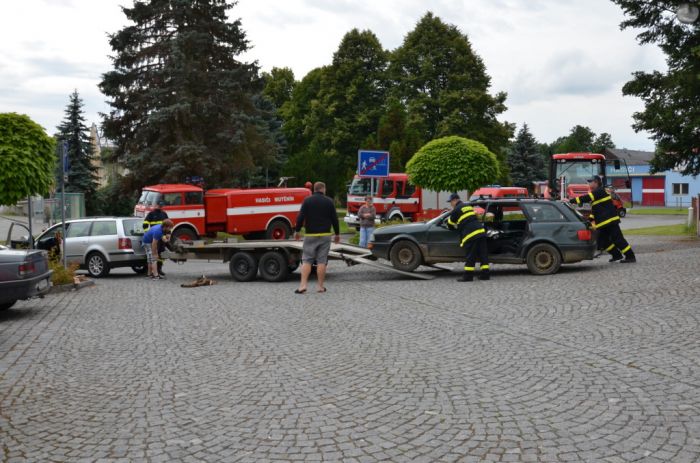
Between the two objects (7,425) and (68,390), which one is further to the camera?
(68,390)

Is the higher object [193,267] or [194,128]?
[194,128]

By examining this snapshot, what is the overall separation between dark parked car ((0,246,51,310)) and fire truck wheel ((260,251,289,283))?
184 inches

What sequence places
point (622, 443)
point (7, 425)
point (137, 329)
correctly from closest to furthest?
point (622, 443) → point (7, 425) → point (137, 329)

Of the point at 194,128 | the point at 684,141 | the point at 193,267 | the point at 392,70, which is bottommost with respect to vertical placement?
the point at 193,267

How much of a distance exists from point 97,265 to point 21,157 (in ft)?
10.4

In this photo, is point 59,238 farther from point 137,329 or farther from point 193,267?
point 137,329

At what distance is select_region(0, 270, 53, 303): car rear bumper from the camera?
10.1 metres

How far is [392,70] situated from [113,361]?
51114 mm

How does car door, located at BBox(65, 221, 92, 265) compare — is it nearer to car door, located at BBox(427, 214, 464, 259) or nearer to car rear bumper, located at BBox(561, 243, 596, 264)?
car door, located at BBox(427, 214, 464, 259)

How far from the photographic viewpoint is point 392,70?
55.9 m

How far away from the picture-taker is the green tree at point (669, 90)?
20.8 metres

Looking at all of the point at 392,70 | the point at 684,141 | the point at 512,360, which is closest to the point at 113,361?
the point at 512,360

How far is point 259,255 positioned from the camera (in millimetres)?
14719

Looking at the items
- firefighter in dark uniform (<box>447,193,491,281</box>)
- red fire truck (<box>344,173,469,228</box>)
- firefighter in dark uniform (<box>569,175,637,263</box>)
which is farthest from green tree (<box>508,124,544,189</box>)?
firefighter in dark uniform (<box>447,193,491,281</box>)
